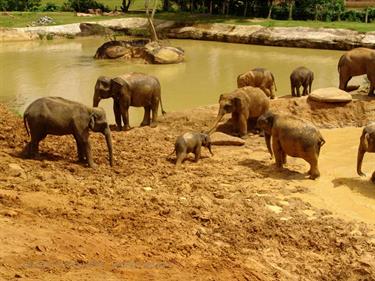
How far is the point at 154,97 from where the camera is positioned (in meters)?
14.6

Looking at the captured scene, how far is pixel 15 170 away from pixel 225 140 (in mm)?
5051

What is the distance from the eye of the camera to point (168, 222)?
7.82 m

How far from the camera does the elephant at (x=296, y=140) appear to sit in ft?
33.1

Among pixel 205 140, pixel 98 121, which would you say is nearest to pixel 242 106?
pixel 205 140

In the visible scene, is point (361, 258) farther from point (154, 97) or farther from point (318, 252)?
point (154, 97)

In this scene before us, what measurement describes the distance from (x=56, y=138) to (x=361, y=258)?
7156mm

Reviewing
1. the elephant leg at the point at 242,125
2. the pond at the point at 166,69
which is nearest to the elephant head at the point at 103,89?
the pond at the point at 166,69

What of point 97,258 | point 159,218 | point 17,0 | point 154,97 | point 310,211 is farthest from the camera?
point 17,0

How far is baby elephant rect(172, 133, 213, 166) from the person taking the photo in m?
11.0

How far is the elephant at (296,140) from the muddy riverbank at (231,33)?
21.2 meters

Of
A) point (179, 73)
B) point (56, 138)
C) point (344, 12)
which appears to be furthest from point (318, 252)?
point (344, 12)

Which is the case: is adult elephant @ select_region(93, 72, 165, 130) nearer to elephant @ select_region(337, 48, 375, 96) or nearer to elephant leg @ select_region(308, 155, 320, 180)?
elephant leg @ select_region(308, 155, 320, 180)

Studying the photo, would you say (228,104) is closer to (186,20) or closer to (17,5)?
(186,20)

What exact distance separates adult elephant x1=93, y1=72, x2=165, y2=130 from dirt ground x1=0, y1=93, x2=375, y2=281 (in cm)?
251
